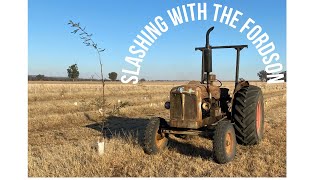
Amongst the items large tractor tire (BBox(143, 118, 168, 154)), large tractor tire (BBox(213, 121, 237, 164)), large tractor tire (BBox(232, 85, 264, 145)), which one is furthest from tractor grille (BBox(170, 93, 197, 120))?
large tractor tire (BBox(232, 85, 264, 145))

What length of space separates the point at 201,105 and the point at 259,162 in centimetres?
165

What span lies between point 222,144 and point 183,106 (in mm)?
1235

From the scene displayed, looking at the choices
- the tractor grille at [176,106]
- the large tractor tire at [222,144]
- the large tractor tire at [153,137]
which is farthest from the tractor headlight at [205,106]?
the large tractor tire at [153,137]

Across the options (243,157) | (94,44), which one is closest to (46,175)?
(94,44)

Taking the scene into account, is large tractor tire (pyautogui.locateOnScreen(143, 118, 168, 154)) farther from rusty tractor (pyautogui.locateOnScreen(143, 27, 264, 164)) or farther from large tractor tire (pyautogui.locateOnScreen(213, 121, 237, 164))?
large tractor tire (pyautogui.locateOnScreen(213, 121, 237, 164))

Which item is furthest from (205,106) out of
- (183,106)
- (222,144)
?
(222,144)

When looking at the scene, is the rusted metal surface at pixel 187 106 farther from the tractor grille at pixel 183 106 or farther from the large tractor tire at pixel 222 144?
the large tractor tire at pixel 222 144

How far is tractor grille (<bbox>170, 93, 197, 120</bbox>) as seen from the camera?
729 centimetres

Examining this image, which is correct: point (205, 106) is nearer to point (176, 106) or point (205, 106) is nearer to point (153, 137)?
point (176, 106)

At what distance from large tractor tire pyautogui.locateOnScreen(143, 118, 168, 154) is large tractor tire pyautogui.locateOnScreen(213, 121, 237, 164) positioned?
1385 millimetres

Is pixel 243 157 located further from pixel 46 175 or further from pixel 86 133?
pixel 86 133

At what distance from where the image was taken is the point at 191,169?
641 cm

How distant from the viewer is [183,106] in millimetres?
7359

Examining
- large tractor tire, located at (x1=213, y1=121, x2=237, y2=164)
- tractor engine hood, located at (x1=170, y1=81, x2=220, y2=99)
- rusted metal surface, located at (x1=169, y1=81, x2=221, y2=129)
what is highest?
tractor engine hood, located at (x1=170, y1=81, x2=220, y2=99)
